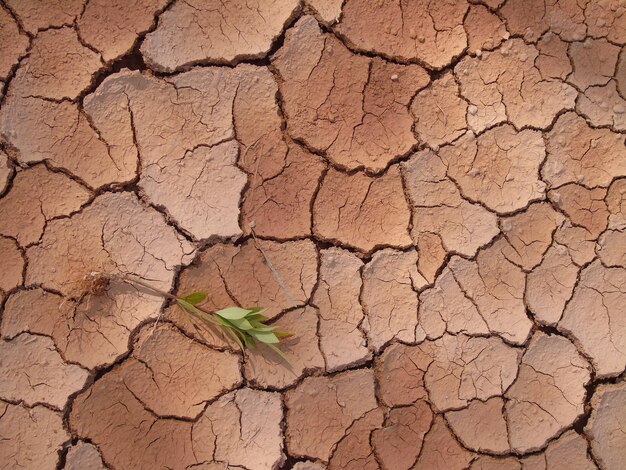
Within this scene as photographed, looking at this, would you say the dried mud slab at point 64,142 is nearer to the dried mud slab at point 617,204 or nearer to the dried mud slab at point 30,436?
the dried mud slab at point 30,436

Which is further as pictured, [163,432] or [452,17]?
[452,17]

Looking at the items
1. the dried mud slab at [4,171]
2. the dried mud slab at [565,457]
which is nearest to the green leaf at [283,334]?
the dried mud slab at [565,457]

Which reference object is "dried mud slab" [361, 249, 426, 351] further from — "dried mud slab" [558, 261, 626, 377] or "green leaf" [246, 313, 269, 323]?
"dried mud slab" [558, 261, 626, 377]

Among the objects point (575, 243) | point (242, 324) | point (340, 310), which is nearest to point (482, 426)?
point (340, 310)

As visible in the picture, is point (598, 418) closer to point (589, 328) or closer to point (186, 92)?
point (589, 328)

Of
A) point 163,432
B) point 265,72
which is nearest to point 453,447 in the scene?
point 163,432

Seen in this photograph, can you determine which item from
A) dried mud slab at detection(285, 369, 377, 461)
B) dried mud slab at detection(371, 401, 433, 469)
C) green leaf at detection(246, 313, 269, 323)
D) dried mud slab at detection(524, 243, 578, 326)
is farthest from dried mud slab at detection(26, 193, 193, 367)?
dried mud slab at detection(524, 243, 578, 326)
